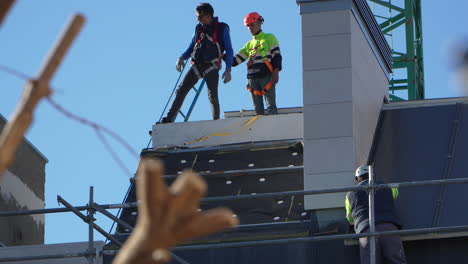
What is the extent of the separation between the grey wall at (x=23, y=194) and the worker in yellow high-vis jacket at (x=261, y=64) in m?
3.45

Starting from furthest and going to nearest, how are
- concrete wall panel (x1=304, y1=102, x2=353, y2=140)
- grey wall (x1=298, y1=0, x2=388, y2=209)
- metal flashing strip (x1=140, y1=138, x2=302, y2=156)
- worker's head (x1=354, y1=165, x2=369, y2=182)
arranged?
metal flashing strip (x1=140, y1=138, x2=302, y2=156), concrete wall panel (x1=304, y1=102, x2=353, y2=140), grey wall (x1=298, y1=0, x2=388, y2=209), worker's head (x1=354, y1=165, x2=369, y2=182)

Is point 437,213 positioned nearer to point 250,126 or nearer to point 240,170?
Result: point 240,170

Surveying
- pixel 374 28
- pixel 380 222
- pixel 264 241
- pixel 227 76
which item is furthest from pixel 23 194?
pixel 380 222

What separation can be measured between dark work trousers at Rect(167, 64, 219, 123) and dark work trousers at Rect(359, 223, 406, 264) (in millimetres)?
5269

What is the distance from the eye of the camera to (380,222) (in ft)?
37.2

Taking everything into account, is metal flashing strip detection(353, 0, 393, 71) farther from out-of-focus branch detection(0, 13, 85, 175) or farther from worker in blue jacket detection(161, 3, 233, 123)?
out-of-focus branch detection(0, 13, 85, 175)

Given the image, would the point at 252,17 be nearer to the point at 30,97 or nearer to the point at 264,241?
the point at 264,241

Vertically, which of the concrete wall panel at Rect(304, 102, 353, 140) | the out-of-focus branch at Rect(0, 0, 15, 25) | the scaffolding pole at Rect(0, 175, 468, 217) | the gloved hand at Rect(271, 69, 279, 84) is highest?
the gloved hand at Rect(271, 69, 279, 84)

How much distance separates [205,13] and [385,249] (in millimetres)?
5651

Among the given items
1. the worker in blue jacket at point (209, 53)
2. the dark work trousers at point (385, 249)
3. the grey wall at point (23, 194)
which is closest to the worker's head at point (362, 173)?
the dark work trousers at point (385, 249)

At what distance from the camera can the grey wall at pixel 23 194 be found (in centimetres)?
1606

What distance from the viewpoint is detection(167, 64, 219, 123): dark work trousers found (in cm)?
1620

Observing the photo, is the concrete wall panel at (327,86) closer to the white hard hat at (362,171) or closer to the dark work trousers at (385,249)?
the white hard hat at (362,171)

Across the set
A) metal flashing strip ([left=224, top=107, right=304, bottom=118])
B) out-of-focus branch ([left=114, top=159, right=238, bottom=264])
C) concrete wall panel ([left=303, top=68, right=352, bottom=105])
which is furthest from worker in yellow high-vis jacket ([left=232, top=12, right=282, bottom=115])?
out-of-focus branch ([left=114, top=159, right=238, bottom=264])
